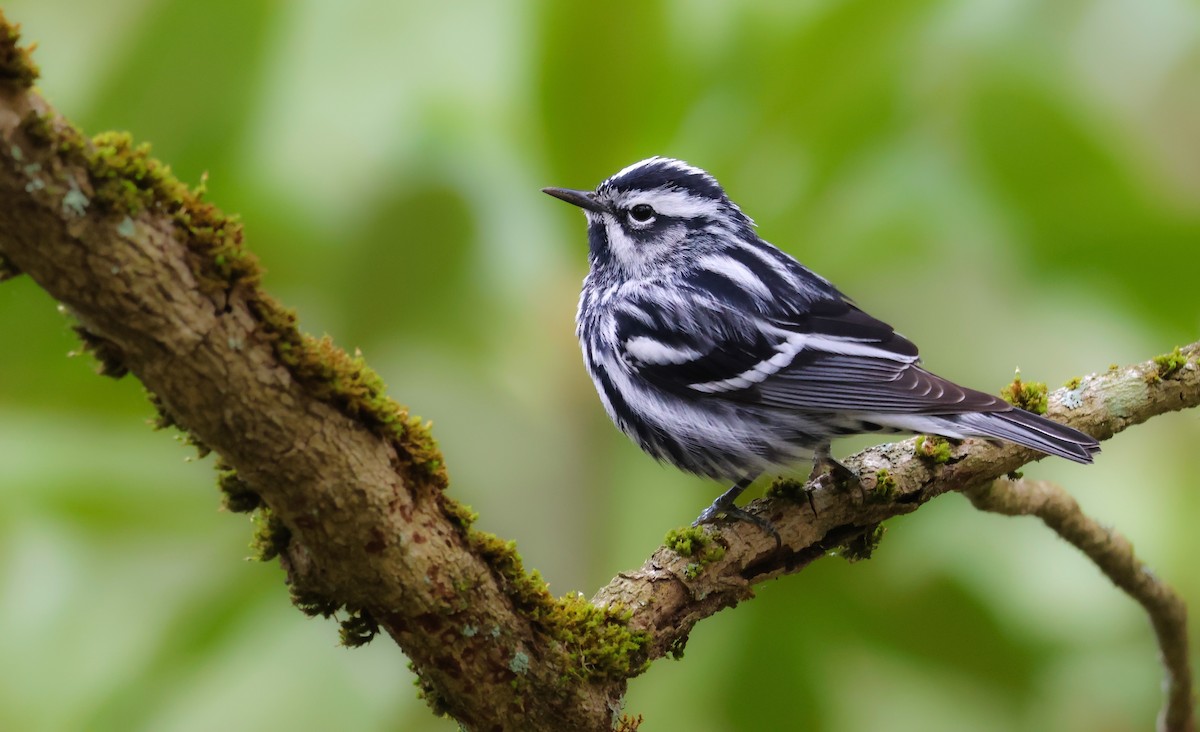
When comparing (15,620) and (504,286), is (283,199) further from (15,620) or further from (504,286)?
(15,620)

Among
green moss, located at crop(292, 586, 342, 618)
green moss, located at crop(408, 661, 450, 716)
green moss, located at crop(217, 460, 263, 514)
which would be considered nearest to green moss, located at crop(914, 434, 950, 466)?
green moss, located at crop(408, 661, 450, 716)

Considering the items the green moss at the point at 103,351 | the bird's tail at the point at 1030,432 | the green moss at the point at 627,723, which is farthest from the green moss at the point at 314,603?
the bird's tail at the point at 1030,432

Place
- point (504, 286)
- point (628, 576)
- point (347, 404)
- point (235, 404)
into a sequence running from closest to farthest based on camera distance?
point (235, 404) < point (347, 404) < point (628, 576) < point (504, 286)

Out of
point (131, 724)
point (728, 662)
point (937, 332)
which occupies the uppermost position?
point (937, 332)

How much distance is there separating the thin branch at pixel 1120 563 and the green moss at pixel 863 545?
275 millimetres

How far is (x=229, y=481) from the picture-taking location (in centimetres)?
148

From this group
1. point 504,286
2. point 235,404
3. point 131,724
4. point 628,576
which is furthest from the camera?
point 504,286

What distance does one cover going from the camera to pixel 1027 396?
2422 mm

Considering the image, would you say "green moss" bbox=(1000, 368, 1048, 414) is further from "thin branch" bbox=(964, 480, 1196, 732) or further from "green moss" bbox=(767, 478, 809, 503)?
"green moss" bbox=(767, 478, 809, 503)

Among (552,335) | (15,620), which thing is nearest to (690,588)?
(552,335)

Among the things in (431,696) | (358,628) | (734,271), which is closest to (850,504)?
(734,271)

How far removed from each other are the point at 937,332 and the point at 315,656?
7.93ft

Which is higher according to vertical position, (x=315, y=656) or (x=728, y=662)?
(x=728, y=662)

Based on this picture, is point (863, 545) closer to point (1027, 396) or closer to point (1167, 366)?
point (1027, 396)
